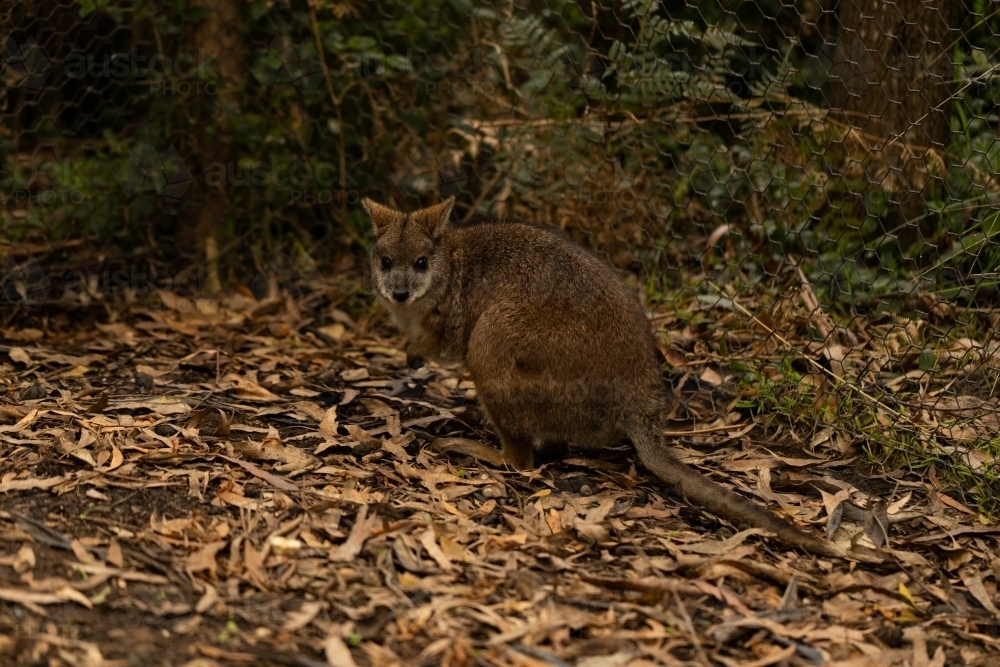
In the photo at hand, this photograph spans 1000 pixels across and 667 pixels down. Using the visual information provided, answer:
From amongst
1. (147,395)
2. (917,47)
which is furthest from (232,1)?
(917,47)

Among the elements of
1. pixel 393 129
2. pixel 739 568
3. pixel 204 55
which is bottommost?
pixel 739 568

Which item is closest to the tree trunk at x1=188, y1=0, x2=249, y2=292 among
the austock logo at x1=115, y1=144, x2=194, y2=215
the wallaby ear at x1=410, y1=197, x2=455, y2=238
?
the austock logo at x1=115, y1=144, x2=194, y2=215

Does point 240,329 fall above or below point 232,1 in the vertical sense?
below

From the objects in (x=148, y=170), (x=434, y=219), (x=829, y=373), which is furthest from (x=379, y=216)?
(x=829, y=373)

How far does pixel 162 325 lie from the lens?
22.5 feet

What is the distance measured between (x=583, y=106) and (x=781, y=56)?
140 cm

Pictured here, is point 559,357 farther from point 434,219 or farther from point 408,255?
point 434,219

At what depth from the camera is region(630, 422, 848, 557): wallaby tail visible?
14.5 ft

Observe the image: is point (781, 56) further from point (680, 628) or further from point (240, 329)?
point (680, 628)

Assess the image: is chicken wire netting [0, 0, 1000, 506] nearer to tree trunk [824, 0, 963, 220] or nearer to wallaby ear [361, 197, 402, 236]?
tree trunk [824, 0, 963, 220]

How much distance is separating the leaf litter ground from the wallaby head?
2.27 ft

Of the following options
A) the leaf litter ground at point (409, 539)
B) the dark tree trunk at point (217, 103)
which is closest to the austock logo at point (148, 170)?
the dark tree trunk at point (217, 103)

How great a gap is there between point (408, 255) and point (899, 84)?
3.17 m

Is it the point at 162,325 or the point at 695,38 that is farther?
the point at 162,325
